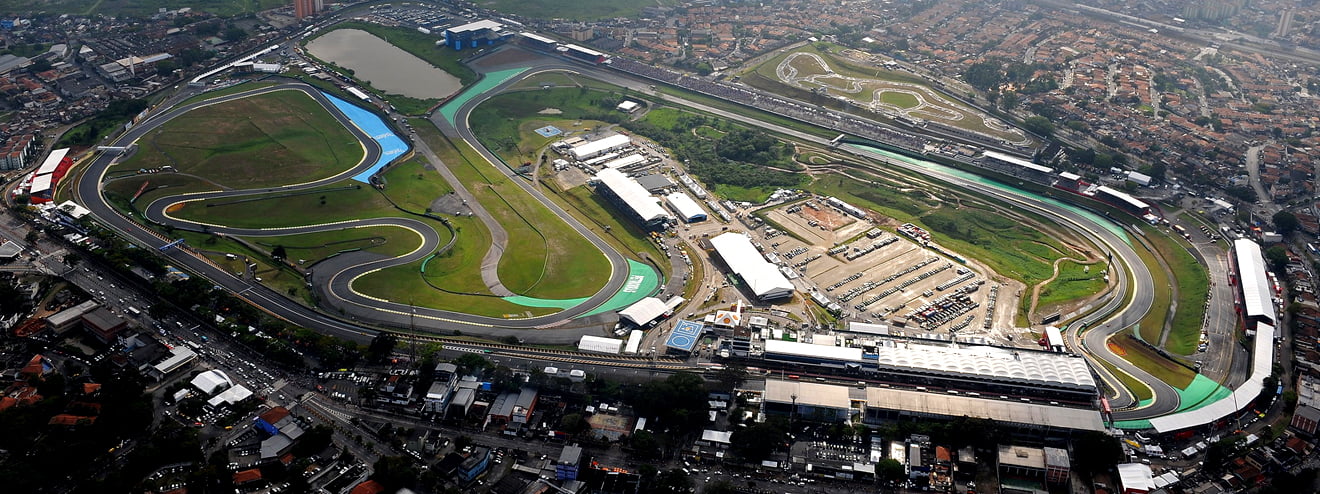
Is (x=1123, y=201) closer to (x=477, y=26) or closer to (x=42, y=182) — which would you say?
(x=477, y=26)

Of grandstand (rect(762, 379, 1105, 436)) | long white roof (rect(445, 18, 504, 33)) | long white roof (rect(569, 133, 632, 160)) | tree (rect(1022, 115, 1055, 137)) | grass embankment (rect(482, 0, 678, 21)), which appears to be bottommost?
grandstand (rect(762, 379, 1105, 436))

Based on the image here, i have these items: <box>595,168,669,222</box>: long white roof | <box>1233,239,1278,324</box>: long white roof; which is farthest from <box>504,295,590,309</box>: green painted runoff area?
<box>1233,239,1278,324</box>: long white roof

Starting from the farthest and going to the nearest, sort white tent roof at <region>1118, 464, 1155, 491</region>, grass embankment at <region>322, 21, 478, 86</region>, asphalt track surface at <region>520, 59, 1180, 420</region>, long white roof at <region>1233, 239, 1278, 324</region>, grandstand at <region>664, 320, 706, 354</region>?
grass embankment at <region>322, 21, 478, 86</region> < long white roof at <region>1233, 239, 1278, 324</region> < grandstand at <region>664, 320, 706, 354</region> < asphalt track surface at <region>520, 59, 1180, 420</region> < white tent roof at <region>1118, 464, 1155, 491</region>

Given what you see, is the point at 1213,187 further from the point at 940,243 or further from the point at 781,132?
the point at 781,132

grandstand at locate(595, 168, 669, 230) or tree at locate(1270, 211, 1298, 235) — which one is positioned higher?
tree at locate(1270, 211, 1298, 235)

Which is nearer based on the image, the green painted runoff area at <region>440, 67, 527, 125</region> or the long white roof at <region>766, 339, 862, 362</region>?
the long white roof at <region>766, 339, 862, 362</region>

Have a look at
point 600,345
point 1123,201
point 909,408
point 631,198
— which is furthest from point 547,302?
point 1123,201

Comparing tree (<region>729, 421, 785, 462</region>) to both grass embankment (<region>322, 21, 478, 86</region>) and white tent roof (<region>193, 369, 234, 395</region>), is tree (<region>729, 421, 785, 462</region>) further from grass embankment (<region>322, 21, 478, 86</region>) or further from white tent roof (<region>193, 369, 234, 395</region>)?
grass embankment (<region>322, 21, 478, 86</region>)

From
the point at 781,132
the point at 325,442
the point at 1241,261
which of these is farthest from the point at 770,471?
the point at 781,132

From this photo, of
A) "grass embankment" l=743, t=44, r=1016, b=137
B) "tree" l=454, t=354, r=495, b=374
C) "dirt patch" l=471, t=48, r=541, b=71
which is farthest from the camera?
"dirt patch" l=471, t=48, r=541, b=71
